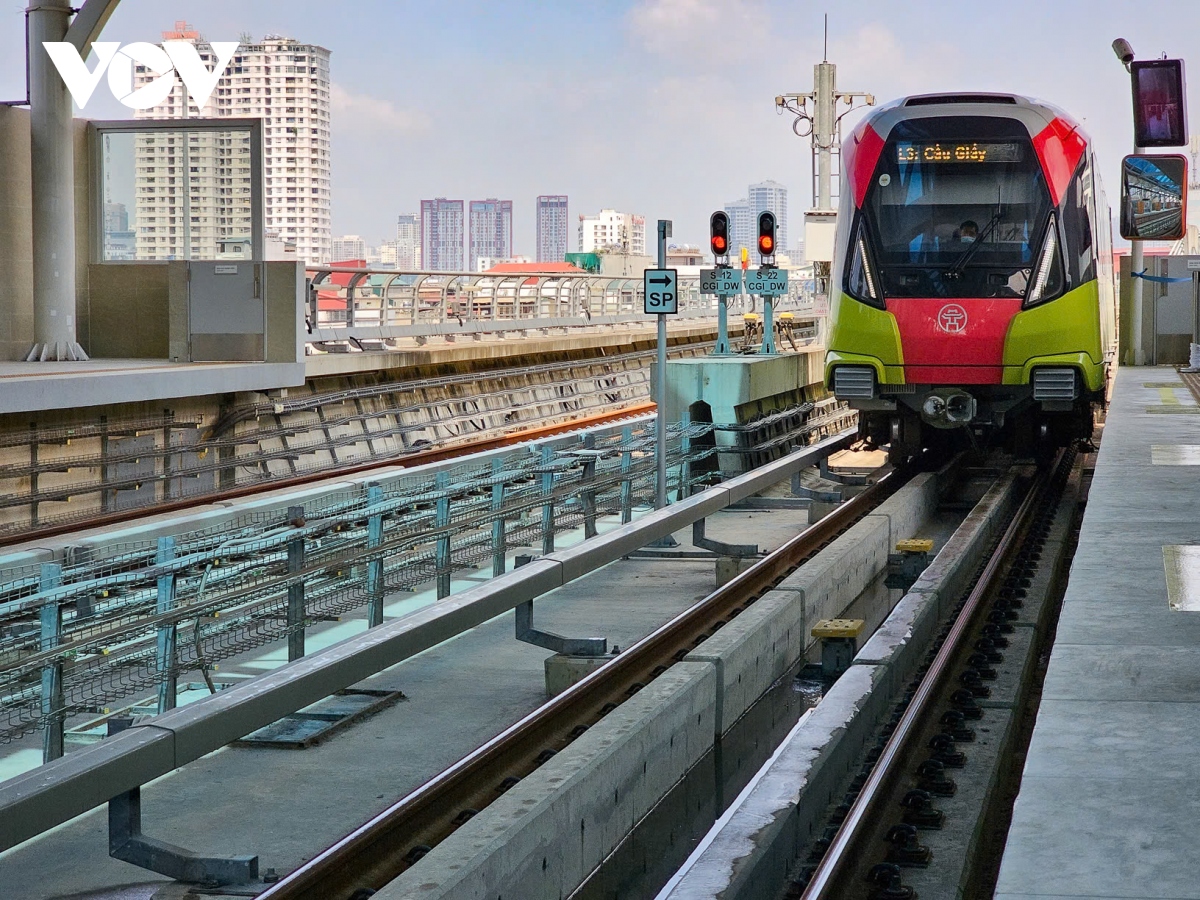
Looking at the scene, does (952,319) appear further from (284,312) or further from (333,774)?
(333,774)

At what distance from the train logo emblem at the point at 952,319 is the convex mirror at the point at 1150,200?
205cm

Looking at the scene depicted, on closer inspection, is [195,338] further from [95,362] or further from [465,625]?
[465,625]

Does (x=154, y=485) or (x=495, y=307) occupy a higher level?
(x=495, y=307)

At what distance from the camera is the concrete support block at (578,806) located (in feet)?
17.2

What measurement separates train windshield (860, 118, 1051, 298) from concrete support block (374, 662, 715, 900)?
26.3ft

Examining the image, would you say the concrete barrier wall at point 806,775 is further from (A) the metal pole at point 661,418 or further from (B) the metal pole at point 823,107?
(B) the metal pole at point 823,107

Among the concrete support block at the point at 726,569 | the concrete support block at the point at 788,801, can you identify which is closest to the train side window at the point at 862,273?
the concrete support block at the point at 726,569

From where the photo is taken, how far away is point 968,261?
15.2 m

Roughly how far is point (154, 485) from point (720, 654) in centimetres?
942

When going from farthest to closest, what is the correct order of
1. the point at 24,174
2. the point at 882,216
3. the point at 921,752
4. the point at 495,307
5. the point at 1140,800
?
the point at 495,307 → the point at 24,174 → the point at 882,216 → the point at 921,752 → the point at 1140,800

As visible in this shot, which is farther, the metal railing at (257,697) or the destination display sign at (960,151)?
the destination display sign at (960,151)

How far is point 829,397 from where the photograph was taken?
27266mm

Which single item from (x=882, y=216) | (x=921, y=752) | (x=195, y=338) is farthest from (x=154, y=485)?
(x=921, y=752)

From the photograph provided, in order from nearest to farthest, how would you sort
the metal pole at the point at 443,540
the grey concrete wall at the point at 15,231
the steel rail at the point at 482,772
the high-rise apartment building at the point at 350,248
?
the steel rail at the point at 482,772 < the metal pole at the point at 443,540 < the grey concrete wall at the point at 15,231 < the high-rise apartment building at the point at 350,248
